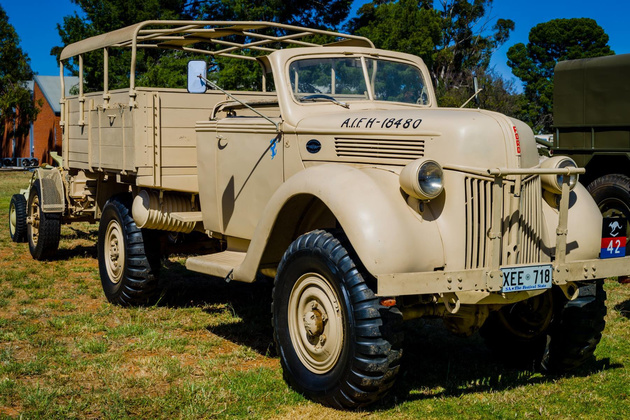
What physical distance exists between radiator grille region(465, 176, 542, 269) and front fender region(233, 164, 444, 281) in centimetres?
19

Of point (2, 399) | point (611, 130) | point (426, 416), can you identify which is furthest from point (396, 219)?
point (611, 130)

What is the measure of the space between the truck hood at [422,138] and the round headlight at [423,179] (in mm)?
145

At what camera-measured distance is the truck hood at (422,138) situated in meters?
4.30

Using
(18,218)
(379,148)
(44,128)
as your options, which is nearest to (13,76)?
(44,128)

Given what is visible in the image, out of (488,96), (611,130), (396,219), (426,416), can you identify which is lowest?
(426,416)

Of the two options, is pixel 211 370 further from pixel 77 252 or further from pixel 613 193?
pixel 77 252

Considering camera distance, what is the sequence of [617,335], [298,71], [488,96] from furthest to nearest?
1. [488,96]
2. [617,335]
3. [298,71]

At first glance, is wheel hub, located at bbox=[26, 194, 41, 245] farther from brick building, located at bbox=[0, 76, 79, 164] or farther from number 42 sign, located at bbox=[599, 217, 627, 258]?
brick building, located at bbox=[0, 76, 79, 164]

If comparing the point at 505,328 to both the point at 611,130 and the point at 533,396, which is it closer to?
the point at 533,396

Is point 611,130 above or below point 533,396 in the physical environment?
above

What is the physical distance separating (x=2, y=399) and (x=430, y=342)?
312 cm

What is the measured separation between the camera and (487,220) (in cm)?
424

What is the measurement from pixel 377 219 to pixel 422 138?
661 millimetres

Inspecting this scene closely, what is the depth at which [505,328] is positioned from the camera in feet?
17.2
